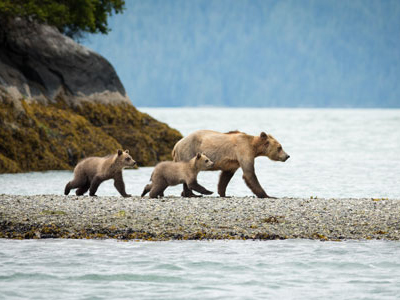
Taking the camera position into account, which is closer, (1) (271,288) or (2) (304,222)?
(1) (271,288)

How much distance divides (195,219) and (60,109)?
14.5 meters

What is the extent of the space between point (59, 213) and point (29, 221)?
0.59 metres

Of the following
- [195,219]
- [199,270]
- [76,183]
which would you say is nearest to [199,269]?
[199,270]

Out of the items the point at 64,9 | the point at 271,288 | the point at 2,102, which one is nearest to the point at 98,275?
the point at 271,288

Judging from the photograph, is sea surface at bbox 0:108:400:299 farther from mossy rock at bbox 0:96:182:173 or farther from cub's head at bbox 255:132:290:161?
mossy rock at bbox 0:96:182:173

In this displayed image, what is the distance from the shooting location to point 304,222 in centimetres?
1271

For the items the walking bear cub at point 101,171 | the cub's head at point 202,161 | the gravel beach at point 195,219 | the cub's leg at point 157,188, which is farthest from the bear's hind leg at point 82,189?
the cub's head at point 202,161

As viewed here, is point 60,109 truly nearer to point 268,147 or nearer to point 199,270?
point 268,147

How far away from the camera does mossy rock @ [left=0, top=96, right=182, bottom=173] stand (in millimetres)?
23484

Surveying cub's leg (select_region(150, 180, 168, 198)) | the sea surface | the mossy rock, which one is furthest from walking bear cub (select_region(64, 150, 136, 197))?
the mossy rock

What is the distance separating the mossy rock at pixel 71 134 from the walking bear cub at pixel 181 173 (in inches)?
373

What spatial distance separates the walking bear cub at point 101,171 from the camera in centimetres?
1508

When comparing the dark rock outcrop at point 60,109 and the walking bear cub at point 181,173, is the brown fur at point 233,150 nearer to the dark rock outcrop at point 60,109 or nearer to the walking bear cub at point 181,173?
the walking bear cub at point 181,173

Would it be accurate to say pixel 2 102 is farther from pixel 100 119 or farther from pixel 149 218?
pixel 149 218
